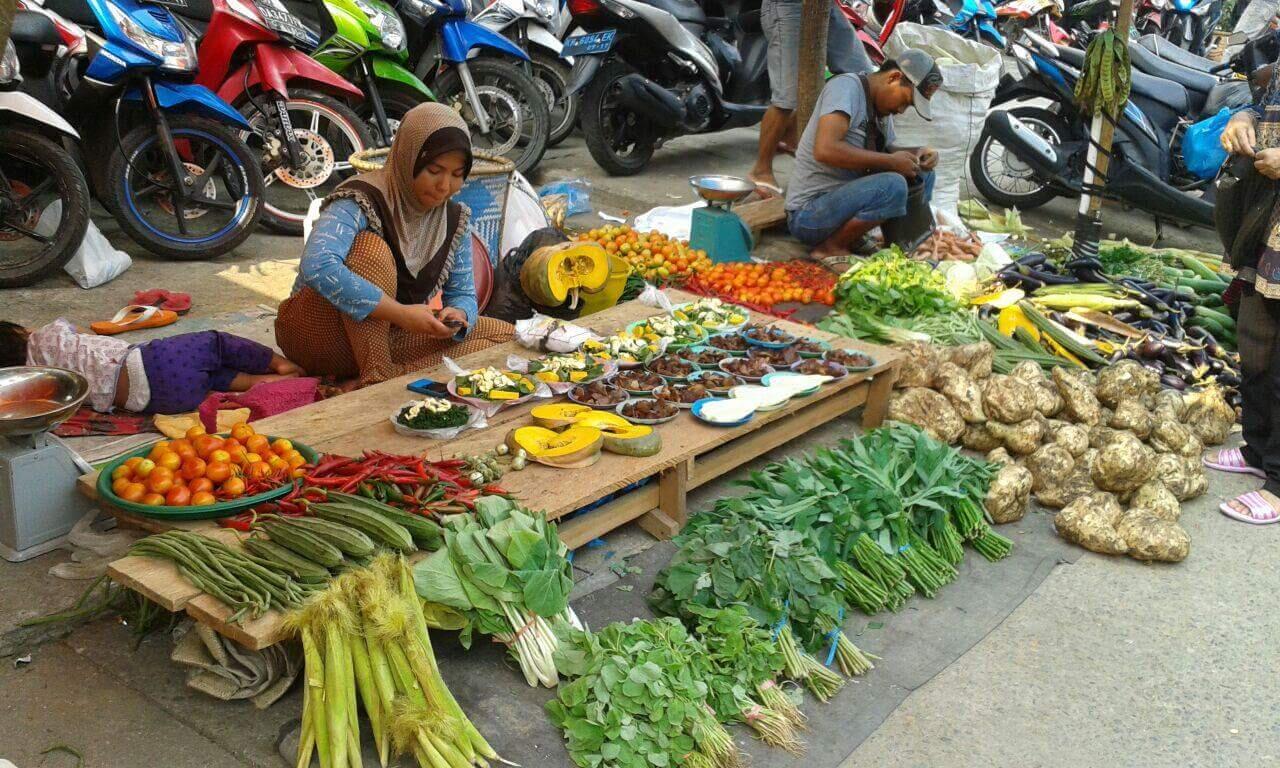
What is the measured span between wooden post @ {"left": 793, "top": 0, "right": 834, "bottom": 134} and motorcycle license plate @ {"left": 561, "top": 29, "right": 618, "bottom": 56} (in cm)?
133

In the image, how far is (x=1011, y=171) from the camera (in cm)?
762

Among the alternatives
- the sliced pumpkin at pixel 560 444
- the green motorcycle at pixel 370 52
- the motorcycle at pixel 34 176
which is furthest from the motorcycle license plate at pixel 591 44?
the sliced pumpkin at pixel 560 444

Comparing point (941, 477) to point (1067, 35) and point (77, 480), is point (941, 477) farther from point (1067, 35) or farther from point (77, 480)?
point (1067, 35)

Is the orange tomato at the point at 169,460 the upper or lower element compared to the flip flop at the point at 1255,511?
upper

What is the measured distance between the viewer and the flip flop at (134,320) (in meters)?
4.42

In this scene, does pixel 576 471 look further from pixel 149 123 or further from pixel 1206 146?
pixel 1206 146

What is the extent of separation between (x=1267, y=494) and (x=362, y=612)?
3.39 m

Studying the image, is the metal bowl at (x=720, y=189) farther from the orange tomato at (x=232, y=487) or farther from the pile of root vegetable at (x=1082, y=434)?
the orange tomato at (x=232, y=487)

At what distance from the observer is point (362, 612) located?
2.27m

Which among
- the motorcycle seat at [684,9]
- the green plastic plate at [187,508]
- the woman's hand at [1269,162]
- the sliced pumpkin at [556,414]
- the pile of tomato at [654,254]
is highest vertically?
the motorcycle seat at [684,9]

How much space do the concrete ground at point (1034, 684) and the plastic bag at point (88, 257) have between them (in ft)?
8.11

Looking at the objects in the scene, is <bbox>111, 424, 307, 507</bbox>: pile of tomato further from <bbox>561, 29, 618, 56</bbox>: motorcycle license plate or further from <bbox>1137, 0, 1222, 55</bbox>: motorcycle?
<bbox>1137, 0, 1222, 55</bbox>: motorcycle

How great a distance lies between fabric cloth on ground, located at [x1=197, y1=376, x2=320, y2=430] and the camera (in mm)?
3617

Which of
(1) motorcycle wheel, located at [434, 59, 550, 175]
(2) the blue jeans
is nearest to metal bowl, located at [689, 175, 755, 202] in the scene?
(2) the blue jeans
